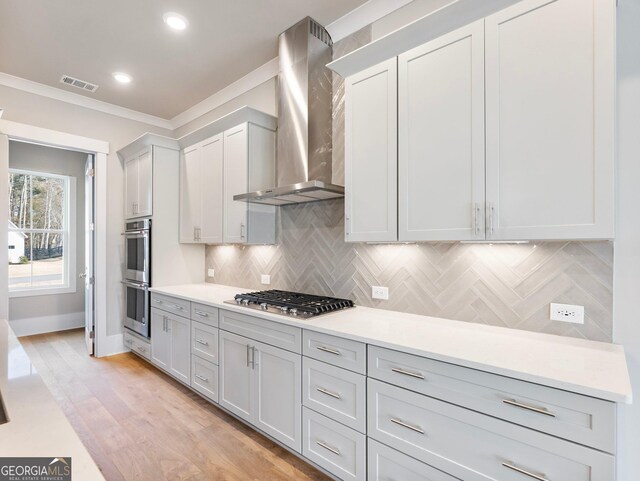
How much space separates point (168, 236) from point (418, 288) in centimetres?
288

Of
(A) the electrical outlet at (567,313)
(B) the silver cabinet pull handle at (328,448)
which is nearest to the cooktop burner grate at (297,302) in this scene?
(B) the silver cabinet pull handle at (328,448)

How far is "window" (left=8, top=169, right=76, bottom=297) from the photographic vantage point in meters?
5.03

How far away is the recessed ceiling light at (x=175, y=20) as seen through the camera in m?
2.54

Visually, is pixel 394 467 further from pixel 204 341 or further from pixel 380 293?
pixel 204 341

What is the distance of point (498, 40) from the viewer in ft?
5.29

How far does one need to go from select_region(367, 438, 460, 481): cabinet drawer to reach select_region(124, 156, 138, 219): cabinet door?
3.67 metres

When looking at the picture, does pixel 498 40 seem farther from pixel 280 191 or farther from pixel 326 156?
pixel 280 191

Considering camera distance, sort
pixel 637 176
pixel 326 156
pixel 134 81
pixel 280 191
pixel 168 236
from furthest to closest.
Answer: pixel 168 236, pixel 134 81, pixel 326 156, pixel 280 191, pixel 637 176

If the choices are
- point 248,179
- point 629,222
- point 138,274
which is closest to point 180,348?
point 138,274

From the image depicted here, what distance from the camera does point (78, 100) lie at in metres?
3.91

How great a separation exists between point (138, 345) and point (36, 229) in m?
2.96

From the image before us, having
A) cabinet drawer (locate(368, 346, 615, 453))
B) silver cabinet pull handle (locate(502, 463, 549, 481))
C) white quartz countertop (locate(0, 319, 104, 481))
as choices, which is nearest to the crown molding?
cabinet drawer (locate(368, 346, 615, 453))

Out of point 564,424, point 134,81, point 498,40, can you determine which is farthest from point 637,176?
point 134,81

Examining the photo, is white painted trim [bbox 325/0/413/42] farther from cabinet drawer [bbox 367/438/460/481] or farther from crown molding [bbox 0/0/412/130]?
cabinet drawer [bbox 367/438/460/481]
